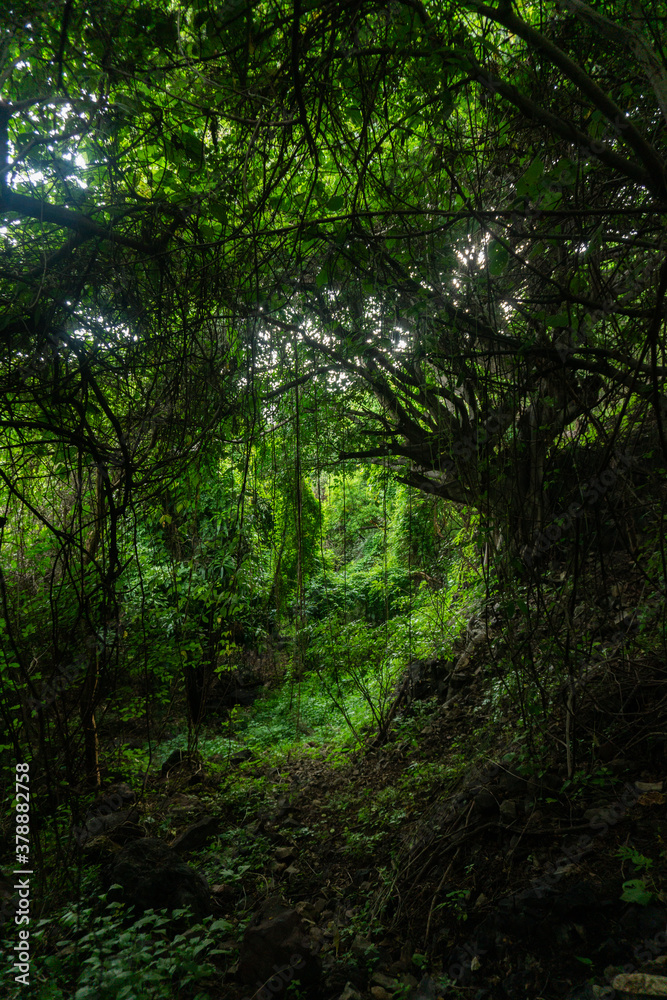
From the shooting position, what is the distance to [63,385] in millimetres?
2189

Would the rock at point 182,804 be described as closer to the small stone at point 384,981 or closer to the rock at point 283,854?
the rock at point 283,854

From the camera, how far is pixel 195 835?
382 cm

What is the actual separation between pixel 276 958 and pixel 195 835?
1.74 meters

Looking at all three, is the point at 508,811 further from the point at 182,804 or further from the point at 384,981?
the point at 182,804

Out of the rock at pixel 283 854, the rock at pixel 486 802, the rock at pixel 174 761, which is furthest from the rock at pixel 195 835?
the rock at pixel 486 802

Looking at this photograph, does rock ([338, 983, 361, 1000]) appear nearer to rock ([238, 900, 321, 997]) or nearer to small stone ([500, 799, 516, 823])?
rock ([238, 900, 321, 997])

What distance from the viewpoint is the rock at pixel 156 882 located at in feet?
9.40

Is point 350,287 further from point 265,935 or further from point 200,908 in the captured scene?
point 200,908

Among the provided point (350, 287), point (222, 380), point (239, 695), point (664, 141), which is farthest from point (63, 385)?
point (239, 695)

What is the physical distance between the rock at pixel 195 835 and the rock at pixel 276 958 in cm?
151

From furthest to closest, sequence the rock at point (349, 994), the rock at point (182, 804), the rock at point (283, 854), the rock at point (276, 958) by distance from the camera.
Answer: the rock at point (182, 804) → the rock at point (283, 854) → the rock at point (276, 958) → the rock at point (349, 994)

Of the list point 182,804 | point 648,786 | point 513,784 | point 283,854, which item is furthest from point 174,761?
point 648,786

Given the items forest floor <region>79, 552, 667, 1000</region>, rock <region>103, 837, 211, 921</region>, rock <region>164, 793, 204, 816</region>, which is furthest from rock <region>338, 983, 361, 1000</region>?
rock <region>164, 793, 204, 816</region>

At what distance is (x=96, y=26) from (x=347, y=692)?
265 inches
